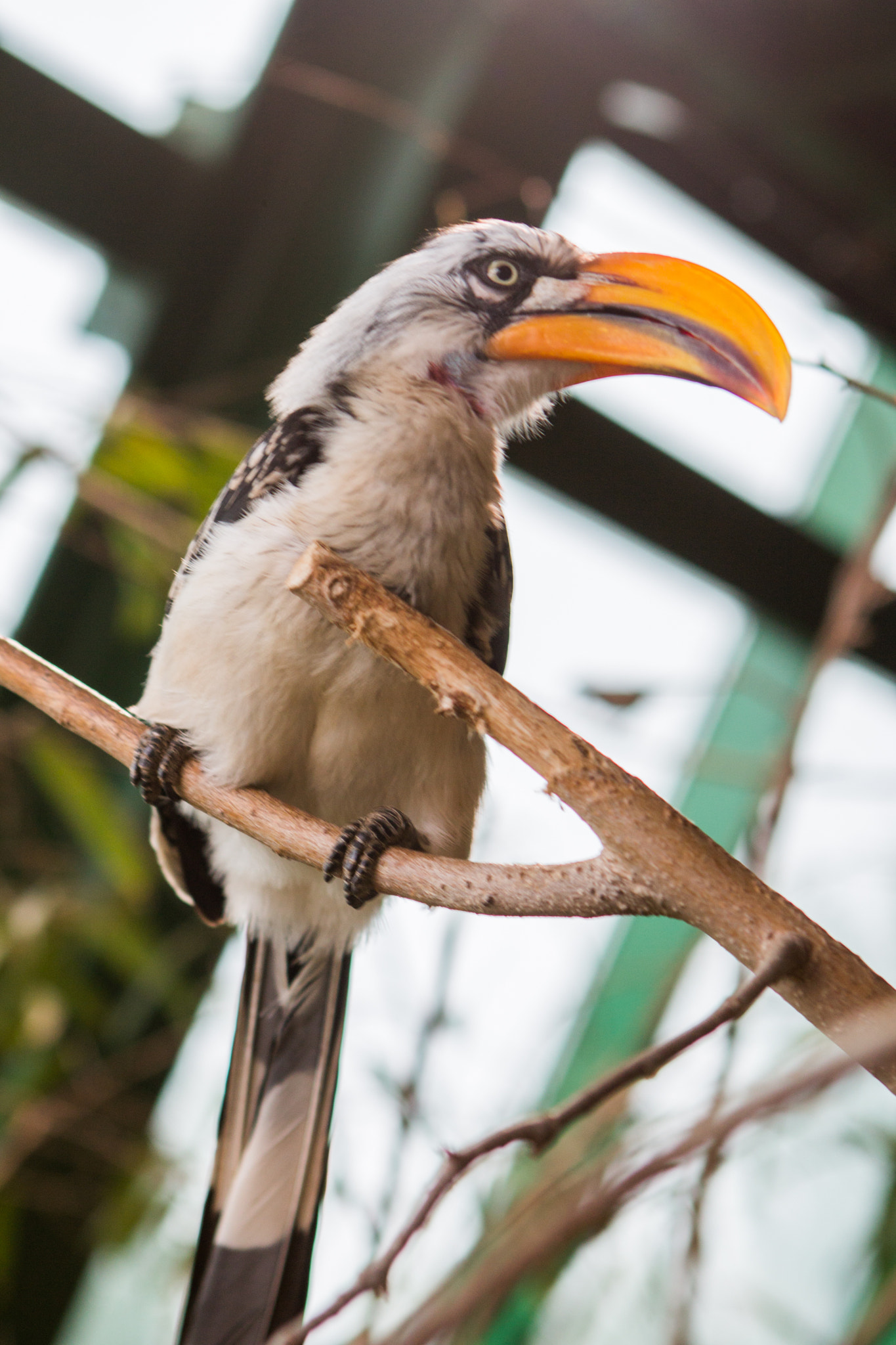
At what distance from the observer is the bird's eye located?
0.85 m

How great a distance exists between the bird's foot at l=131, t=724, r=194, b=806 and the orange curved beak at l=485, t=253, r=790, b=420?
379 mm

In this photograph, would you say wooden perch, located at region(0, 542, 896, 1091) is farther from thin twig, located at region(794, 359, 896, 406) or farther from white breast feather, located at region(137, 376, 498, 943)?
thin twig, located at region(794, 359, 896, 406)

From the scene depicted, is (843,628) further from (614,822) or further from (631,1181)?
(631,1181)

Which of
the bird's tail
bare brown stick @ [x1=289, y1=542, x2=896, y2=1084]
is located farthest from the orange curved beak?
the bird's tail

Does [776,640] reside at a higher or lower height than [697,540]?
higher

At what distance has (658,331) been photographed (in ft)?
2.36

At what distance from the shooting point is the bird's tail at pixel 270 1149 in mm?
834

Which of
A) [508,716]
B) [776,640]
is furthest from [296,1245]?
[776,640]

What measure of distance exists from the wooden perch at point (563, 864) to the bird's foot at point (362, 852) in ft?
0.09

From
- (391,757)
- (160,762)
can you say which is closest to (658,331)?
(391,757)

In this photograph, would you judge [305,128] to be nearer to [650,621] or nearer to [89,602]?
[89,602]

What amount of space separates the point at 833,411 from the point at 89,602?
5.44ft

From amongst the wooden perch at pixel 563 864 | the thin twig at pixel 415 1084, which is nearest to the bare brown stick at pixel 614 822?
the wooden perch at pixel 563 864

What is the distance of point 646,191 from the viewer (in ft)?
6.10
